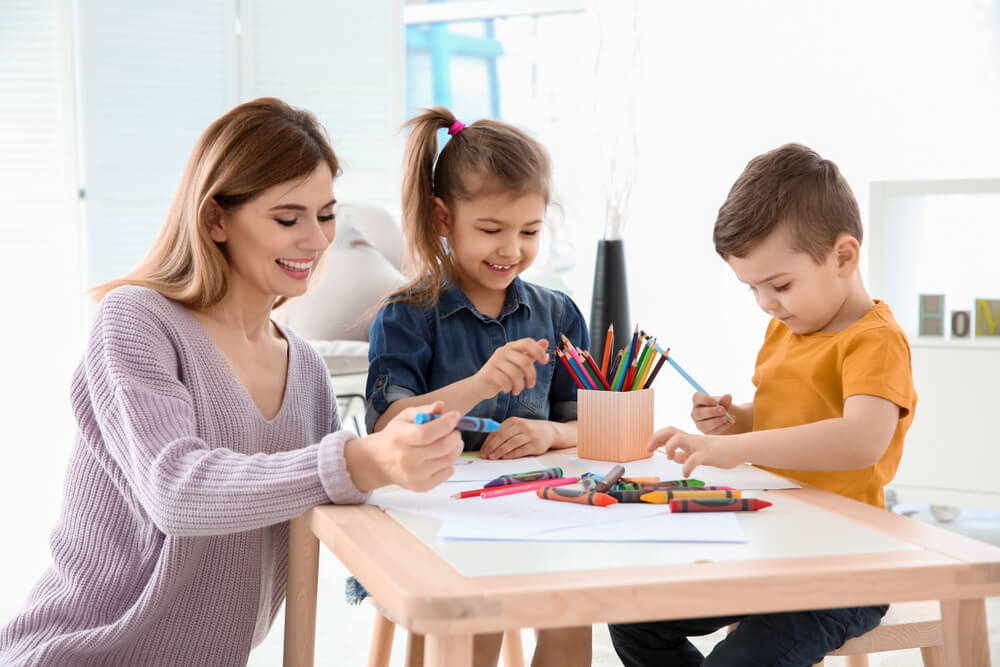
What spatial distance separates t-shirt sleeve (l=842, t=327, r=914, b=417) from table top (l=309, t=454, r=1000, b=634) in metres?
0.25

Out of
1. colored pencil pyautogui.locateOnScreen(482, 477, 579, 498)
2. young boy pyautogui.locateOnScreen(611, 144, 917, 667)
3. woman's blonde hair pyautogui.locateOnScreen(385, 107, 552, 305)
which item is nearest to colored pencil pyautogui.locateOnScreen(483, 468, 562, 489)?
colored pencil pyautogui.locateOnScreen(482, 477, 579, 498)

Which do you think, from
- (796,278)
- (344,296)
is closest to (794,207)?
(796,278)

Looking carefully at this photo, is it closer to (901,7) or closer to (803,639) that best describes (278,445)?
(803,639)

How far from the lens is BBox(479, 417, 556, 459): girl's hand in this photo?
1213 millimetres

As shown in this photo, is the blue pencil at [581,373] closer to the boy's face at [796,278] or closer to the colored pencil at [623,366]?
the colored pencil at [623,366]

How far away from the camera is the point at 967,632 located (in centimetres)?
86

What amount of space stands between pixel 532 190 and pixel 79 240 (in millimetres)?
3106

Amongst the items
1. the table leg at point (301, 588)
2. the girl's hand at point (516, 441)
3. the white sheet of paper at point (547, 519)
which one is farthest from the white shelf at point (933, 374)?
the table leg at point (301, 588)

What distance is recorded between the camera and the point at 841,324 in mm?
1219

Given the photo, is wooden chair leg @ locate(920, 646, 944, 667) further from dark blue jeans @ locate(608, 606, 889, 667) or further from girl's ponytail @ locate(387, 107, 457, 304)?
girl's ponytail @ locate(387, 107, 457, 304)

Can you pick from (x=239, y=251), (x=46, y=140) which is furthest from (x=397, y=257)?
(x=239, y=251)

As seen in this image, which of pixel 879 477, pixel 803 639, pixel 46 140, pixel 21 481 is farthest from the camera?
pixel 46 140

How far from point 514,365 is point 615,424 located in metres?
0.15

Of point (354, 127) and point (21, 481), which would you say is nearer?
point (21, 481)
